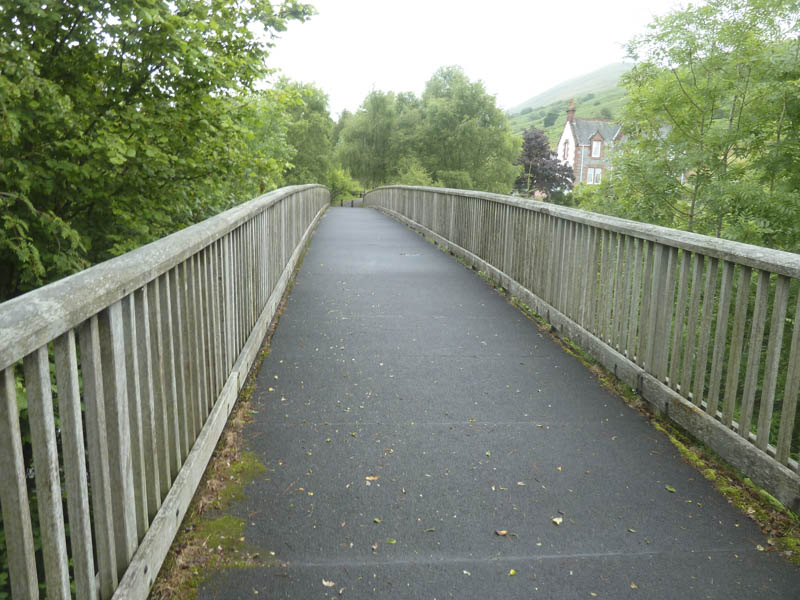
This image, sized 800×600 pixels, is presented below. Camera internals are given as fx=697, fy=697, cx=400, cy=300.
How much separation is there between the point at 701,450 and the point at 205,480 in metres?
2.61

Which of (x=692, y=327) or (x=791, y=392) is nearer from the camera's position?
(x=791, y=392)

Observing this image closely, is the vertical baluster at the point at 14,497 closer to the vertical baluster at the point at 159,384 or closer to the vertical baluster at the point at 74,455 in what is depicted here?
the vertical baluster at the point at 74,455

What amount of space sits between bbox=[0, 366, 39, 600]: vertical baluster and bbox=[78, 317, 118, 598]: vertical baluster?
1.31 ft

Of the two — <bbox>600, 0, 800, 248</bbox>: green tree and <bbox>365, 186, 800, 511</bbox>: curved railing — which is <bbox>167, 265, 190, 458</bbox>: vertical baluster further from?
<bbox>600, 0, 800, 248</bbox>: green tree

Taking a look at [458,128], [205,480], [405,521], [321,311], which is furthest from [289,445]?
[458,128]

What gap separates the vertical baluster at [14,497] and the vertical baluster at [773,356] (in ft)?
9.43

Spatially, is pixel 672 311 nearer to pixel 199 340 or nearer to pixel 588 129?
pixel 199 340

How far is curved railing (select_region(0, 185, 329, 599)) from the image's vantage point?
1557 mm

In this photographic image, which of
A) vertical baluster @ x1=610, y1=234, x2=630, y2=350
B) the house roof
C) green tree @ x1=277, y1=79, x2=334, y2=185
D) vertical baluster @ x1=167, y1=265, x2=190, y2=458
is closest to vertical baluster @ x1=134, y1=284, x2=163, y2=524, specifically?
vertical baluster @ x1=167, y1=265, x2=190, y2=458

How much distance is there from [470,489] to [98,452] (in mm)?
1857

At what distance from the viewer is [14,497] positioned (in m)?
1.49

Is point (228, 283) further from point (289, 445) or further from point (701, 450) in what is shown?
point (701, 450)

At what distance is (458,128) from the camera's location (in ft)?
212

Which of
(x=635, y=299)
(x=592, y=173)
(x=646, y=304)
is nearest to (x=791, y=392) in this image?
(x=646, y=304)
